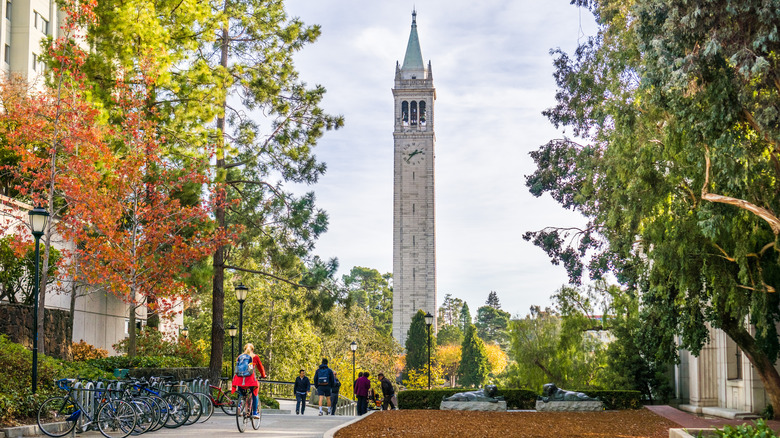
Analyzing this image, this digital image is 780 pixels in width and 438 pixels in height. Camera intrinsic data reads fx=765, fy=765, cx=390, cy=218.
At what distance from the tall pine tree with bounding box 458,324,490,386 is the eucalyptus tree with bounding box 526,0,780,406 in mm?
61766

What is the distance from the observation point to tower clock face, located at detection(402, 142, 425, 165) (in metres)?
85.8

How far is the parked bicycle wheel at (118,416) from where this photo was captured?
40.0ft

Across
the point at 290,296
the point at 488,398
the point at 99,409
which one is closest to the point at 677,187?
the point at 488,398

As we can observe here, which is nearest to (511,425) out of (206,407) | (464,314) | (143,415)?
(206,407)

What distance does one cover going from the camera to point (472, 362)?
272 feet

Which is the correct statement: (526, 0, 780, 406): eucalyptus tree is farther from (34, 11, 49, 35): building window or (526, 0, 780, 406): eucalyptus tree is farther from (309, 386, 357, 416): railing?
(34, 11, 49, 35): building window

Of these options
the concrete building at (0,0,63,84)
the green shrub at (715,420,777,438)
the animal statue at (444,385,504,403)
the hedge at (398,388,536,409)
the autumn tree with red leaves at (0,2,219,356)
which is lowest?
the hedge at (398,388,536,409)

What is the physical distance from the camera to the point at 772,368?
58.3 ft

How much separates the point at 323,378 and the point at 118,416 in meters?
8.98

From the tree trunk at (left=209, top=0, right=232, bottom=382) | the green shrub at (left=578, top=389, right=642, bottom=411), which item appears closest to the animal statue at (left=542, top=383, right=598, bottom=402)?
the green shrub at (left=578, top=389, right=642, bottom=411)

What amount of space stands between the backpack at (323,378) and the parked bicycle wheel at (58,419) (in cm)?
885

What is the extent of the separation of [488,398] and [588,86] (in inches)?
370

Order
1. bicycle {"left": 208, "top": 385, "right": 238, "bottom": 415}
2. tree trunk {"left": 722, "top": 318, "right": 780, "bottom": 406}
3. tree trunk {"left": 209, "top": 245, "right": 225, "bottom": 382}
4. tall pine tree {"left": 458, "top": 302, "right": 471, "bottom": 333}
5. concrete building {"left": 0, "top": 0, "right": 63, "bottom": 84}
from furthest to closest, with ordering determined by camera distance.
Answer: tall pine tree {"left": 458, "top": 302, "right": 471, "bottom": 333} → concrete building {"left": 0, "top": 0, "right": 63, "bottom": 84} → tree trunk {"left": 209, "top": 245, "right": 225, "bottom": 382} → bicycle {"left": 208, "top": 385, "right": 238, "bottom": 415} → tree trunk {"left": 722, "top": 318, "right": 780, "bottom": 406}

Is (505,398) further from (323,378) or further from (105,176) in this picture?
(105,176)
